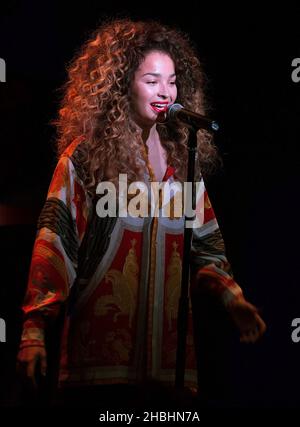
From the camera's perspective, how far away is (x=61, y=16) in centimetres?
290

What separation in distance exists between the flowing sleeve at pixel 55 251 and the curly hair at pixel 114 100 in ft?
0.25

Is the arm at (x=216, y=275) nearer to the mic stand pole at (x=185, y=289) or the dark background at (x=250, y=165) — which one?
the mic stand pole at (x=185, y=289)

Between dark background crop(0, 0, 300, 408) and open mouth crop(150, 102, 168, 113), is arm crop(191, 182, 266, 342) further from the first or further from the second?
dark background crop(0, 0, 300, 408)

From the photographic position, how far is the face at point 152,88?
2.58 m

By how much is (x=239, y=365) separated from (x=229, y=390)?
0.11 metres

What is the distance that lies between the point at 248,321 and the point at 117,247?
50 cm

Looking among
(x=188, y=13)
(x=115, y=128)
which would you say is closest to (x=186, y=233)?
(x=115, y=128)

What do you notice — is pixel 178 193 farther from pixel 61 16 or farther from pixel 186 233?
pixel 61 16

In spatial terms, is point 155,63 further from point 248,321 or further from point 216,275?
point 248,321

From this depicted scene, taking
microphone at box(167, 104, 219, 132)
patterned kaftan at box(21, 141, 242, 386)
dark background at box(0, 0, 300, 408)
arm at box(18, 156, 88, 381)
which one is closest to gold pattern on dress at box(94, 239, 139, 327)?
patterned kaftan at box(21, 141, 242, 386)

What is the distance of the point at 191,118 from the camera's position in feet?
7.31

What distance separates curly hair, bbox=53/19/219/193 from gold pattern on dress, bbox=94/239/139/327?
0.94 feet

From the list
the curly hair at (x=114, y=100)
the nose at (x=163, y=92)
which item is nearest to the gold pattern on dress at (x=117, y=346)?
the curly hair at (x=114, y=100)

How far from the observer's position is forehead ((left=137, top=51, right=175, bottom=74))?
2600 millimetres
